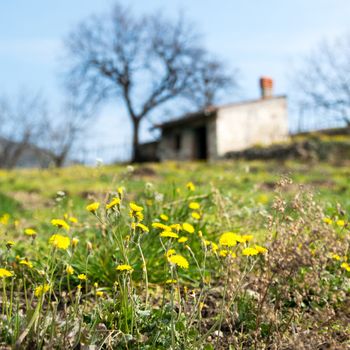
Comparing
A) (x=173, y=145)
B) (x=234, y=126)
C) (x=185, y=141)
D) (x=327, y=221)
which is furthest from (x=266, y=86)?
(x=327, y=221)

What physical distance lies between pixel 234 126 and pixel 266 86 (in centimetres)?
393

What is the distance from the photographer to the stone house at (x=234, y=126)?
29594 millimetres

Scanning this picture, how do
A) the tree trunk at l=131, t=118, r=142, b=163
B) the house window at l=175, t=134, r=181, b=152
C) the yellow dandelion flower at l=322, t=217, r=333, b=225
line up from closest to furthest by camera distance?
the yellow dandelion flower at l=322, t=217, r=333, b=225, the house window at l=175, t=134, r=181, b=152, the tree trunk at l=131, t=118, r=142, b=163

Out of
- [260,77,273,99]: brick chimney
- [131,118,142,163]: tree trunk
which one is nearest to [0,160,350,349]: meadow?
[260,77,273,99]: brick chimney

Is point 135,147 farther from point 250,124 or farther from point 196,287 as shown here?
point 196,287

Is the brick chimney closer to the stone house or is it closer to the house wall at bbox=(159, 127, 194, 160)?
the stone house

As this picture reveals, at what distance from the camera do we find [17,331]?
2.05 m

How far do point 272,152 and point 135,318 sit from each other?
948 inches

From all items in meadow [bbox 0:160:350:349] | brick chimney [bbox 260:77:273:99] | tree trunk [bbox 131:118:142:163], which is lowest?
meadow [bbox 0:160:350:349]

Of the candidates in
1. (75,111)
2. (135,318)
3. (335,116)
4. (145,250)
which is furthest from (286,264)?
(75,111)

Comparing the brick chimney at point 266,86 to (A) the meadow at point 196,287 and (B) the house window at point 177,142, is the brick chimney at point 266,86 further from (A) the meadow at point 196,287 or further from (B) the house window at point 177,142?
(A) the meadow at point 196,287

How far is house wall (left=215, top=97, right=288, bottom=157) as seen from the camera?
29.6 m

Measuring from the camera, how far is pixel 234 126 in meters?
30.0

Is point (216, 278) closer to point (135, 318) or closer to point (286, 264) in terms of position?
point (286, 264)
